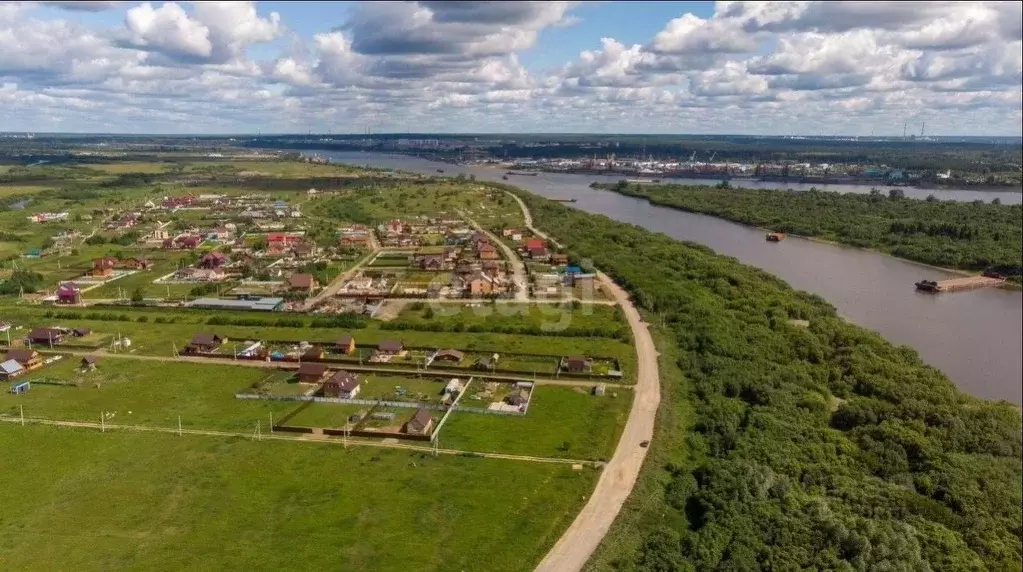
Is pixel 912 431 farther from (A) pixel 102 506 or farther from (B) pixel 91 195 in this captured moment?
(B) pixel 91 195

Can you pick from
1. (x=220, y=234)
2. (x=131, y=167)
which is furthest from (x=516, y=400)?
(x=131, y=167)

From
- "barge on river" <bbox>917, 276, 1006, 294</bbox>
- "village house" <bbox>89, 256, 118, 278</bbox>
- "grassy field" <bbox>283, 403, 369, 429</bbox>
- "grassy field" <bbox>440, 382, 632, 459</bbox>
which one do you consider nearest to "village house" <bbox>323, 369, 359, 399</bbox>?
"grassy field" <bbox>283, 403, 369, 429</bbox>

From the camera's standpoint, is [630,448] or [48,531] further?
[630,448]

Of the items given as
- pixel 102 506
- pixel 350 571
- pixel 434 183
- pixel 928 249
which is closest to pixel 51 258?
pixel 102 506

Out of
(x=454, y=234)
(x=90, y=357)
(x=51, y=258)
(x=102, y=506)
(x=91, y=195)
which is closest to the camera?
(x=102, y=506)

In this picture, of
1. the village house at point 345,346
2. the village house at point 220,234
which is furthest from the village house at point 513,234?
the village house at point 345,346

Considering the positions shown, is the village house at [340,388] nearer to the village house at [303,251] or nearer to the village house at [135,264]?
the village house at [303,251]

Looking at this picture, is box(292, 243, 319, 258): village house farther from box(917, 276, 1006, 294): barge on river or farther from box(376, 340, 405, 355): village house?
box(917, 276, 1006, 294): barge on river
